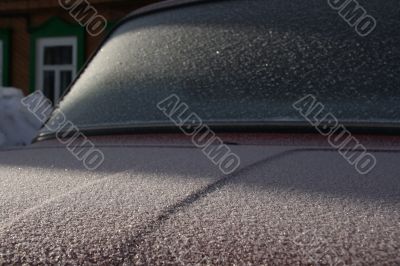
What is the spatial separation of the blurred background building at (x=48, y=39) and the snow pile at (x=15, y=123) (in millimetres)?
4069

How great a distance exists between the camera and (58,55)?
27.8ft

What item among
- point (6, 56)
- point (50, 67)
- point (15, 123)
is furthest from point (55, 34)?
point (15, 123)

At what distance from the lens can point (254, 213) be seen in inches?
27.9

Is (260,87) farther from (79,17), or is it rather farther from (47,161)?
(79,17)

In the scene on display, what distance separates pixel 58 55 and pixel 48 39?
338 millimetres

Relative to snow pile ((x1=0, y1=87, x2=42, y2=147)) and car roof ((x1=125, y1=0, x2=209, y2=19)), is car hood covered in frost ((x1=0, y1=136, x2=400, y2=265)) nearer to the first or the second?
car roof ((x1=125, y1=0, x2=209, y2=19))

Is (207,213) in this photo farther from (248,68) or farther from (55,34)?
(55,34)

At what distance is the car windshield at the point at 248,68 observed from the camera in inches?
49.8

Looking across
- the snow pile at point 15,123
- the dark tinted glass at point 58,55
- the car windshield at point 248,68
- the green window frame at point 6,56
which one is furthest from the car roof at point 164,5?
the green window frame at point 6,56

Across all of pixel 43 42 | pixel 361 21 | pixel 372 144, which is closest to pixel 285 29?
pixel 361 21

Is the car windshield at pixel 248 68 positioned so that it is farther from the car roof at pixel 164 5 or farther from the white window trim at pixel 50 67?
the white window trim at pixel 50 67

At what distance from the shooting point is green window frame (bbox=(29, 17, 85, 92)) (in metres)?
8.02

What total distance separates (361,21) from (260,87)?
1.04 feet

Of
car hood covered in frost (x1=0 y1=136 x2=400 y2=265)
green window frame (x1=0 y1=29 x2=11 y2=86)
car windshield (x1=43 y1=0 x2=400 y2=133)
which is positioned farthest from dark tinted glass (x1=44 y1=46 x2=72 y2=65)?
car hood covered in frost (x1=0 y1=136 x2=400 y2=265)
